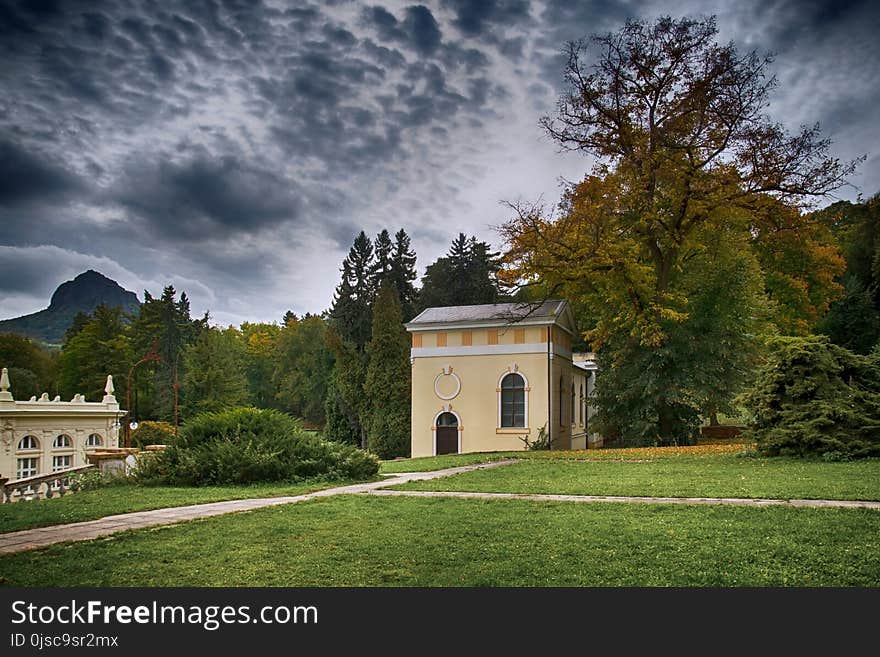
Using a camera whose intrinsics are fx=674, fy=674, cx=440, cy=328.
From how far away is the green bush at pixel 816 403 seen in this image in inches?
530

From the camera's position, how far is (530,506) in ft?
27.8

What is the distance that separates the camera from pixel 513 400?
86.0 feet

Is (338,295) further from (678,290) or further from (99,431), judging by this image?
(678,290)

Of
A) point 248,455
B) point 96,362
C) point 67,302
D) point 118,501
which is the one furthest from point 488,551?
point 96,362

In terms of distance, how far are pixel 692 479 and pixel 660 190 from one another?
49.3 feet

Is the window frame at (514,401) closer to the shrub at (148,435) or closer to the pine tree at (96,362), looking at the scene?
the pine tree at (96,362)

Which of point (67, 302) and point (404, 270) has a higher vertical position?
point (404, 270)

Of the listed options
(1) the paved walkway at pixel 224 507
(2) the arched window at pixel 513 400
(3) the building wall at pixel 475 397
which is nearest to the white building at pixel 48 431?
(1) the paved walkway at pixel 224 507

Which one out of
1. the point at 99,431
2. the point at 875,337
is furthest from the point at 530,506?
the point at 875,337

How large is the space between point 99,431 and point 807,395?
2313 cm

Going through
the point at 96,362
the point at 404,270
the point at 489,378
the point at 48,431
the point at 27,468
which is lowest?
the point at 27,468

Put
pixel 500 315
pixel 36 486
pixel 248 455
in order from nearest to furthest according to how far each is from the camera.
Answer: pixel 248 455
pixel 36 486
pixel 500 315

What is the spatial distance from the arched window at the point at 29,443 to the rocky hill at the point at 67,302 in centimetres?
1086

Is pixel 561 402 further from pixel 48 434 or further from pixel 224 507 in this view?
pixel 224 507
